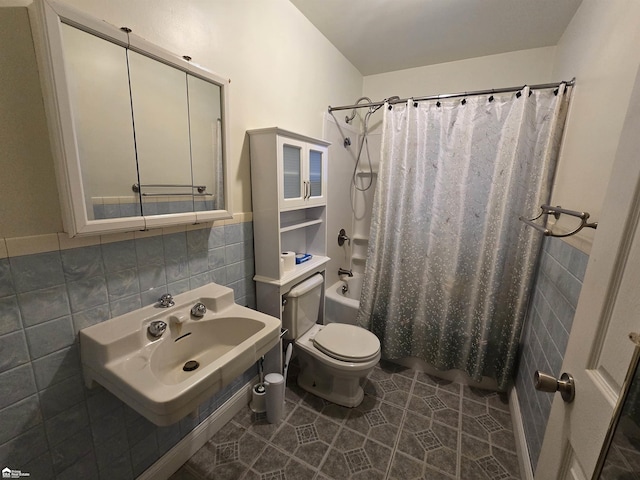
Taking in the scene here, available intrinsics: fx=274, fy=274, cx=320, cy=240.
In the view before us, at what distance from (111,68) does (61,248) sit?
0.62 m

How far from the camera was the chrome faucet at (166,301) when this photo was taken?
1162 mm

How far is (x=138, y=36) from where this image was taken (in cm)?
97

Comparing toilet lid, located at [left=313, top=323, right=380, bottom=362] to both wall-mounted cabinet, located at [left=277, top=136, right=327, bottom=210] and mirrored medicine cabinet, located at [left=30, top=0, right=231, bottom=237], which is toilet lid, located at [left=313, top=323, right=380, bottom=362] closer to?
wall-mounted cabinet, located at [left=277, top=136, right=327, bottom=210]

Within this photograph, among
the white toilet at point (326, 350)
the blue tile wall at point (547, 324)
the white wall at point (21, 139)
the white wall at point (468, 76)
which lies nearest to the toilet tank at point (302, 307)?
the white toilet at point (326, 350)

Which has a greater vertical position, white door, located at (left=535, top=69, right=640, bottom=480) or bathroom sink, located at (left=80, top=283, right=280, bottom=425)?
white door, located at (left=535, top=69, right=640, bottom=480)

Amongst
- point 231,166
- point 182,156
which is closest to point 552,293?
point 231,166

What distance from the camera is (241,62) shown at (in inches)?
55.1

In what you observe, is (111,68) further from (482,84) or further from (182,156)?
(482,84)

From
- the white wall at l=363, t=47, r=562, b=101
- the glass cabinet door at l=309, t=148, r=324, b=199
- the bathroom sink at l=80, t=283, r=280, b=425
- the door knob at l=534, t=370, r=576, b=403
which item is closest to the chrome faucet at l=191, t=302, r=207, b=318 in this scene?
the bathroom sink at l=80, t=283, r=280, b=425

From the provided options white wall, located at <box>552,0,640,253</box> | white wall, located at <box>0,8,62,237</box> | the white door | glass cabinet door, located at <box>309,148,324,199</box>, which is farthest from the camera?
glass cabinet door, located at <box>309,148,324,199</box>

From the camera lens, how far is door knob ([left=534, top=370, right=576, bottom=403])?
592 mm

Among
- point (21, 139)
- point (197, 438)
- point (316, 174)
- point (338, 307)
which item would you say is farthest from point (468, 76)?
point (197, 438)

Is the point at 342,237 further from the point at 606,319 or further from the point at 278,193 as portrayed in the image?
the point at 606,319

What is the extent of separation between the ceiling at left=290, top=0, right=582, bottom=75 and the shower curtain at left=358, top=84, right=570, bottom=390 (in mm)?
488
